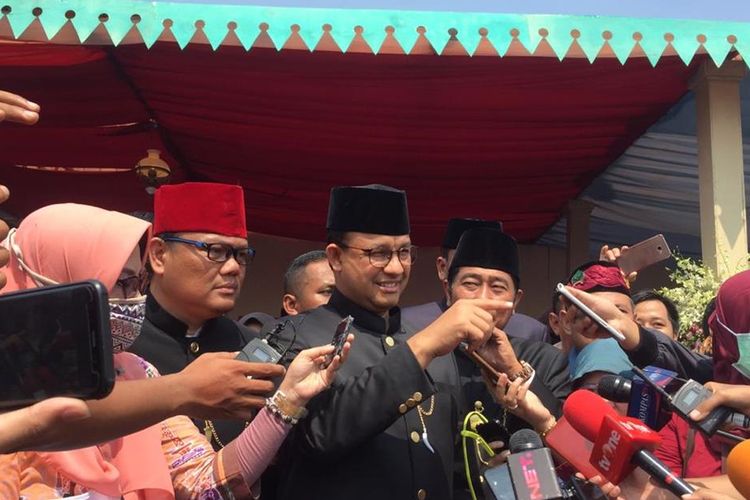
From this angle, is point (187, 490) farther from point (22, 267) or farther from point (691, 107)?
point (691, 107)

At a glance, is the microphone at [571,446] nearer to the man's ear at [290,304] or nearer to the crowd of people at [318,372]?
the crowd of people at [318,372]

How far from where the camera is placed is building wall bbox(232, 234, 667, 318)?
898 cm

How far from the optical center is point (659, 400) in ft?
6.72

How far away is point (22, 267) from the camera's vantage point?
1.99 meters

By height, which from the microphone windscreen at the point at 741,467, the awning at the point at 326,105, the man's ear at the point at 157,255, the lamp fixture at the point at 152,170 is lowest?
the microphone windscreen at the point at 741,467

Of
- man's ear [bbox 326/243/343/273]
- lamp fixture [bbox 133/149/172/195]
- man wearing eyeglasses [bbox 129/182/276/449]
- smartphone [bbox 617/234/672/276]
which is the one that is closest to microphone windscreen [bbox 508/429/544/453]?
man's ear [bbox 326/243/343/273]

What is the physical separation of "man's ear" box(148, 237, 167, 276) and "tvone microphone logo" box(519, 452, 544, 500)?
5.21 ft

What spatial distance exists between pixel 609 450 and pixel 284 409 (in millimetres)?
780

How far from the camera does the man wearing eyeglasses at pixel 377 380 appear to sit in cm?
220

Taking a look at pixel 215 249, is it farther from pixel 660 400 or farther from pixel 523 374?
pixel 660 400

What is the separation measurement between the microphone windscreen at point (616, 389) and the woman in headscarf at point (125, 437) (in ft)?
2.22

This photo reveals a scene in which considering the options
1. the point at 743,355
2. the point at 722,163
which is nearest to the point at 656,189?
the point at 722,163

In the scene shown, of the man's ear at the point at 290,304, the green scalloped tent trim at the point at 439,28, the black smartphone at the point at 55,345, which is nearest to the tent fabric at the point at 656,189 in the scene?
the green scalloped tent trim at the point at 439,28

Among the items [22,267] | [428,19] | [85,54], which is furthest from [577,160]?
[22,267]
